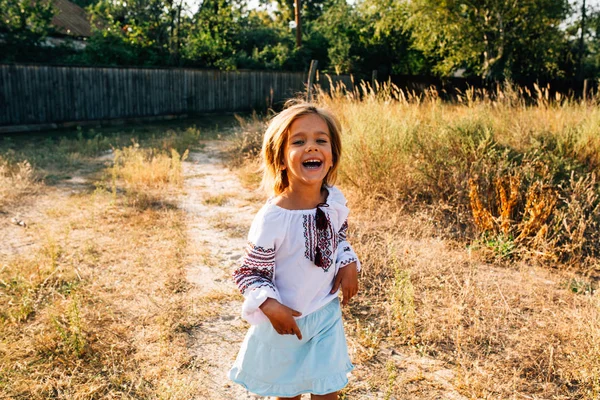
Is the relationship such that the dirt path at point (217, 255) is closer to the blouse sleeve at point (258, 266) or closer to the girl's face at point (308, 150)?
the blouse sleeve at point (258, 266)

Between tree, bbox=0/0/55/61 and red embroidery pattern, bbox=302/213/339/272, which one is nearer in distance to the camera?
red embroidery pattern, bbox=302/213/339/272

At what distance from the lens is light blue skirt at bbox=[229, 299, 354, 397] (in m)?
1.71

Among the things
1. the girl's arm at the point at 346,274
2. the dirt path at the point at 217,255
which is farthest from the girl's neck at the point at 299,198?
the dirt path at the point at 217,255

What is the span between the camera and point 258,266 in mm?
1683

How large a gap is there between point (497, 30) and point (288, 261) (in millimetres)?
18599

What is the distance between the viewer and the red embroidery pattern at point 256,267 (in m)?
1.67

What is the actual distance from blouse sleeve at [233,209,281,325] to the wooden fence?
1096cm

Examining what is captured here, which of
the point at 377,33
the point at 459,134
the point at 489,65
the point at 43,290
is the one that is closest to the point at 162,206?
the point at 43,290

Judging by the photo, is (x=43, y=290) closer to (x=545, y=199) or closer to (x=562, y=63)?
(x=545, y=199)

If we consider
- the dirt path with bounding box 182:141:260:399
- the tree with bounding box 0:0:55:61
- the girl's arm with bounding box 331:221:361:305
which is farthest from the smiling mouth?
the tree with bounding box 0:0:55:61

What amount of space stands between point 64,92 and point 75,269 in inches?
385

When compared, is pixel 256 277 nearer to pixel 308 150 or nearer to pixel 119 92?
pixel 308 150

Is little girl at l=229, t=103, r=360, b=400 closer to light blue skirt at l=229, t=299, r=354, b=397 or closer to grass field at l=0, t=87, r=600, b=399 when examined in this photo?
light blue skirt at l=229, t=299, r=354, b=397

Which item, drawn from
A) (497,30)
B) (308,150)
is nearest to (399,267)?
(308,150)
